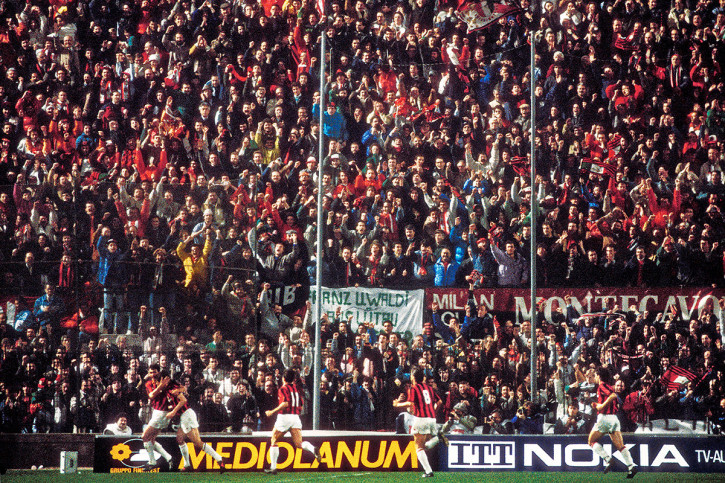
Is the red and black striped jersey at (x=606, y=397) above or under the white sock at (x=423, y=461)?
above

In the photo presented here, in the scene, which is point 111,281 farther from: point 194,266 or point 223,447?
point 223,447

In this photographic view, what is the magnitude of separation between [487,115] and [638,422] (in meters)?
7.58

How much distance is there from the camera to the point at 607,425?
13516 mm

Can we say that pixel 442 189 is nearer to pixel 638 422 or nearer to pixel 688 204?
pixel 688 204

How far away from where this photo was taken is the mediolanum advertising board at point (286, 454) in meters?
13.8

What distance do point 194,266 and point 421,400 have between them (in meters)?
4.16

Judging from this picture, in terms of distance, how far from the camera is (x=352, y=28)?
71.4 ft

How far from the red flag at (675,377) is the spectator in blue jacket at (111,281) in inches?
346

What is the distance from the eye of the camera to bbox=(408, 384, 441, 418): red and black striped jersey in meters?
13.6

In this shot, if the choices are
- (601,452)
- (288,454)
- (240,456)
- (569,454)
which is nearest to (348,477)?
(288,454)

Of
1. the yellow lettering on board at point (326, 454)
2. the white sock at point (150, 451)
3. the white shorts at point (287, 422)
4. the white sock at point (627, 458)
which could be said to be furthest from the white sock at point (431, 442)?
the white sock at point (150, 451)

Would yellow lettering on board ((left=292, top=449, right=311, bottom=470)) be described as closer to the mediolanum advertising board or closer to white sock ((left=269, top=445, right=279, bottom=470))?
the mediolanum advertising board

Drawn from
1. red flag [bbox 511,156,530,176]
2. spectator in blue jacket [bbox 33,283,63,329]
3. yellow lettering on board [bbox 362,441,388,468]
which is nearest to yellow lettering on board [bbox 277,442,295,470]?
yellow lettering on board [bbox 362,441,388,468]

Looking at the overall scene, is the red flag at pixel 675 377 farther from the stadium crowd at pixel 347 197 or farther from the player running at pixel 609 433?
the player running at pixel 609 433
